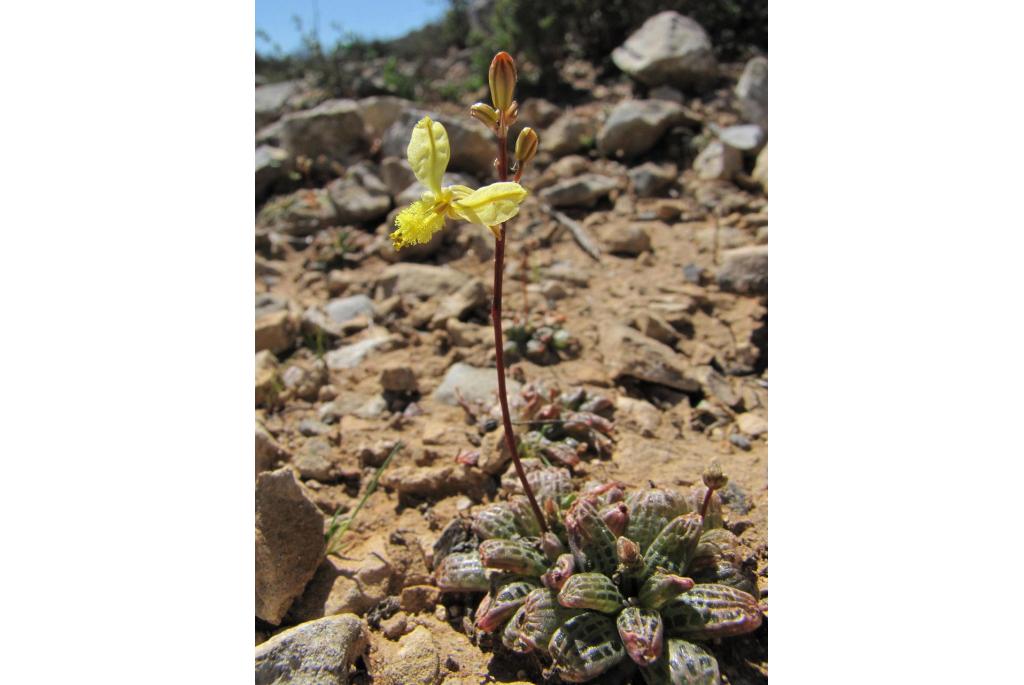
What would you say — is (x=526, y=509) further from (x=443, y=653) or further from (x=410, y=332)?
(x=410, y=332)

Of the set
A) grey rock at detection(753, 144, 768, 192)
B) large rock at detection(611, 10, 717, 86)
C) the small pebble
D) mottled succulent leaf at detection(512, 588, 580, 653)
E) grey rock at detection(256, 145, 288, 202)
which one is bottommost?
mottled succulent leaf at detection(512, 588, 580, 653)

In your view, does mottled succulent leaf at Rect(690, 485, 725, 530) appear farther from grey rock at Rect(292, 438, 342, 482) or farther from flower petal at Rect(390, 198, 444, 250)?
grey rock at Rect(292, 438, 342, 482)

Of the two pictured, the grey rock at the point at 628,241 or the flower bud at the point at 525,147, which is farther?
the grey rock at the point at 628,241

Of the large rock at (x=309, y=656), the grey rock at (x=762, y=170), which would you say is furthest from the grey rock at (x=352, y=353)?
the grey rock at (x=762, y=170)

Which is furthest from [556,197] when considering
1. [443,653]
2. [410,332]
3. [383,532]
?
[443,653]

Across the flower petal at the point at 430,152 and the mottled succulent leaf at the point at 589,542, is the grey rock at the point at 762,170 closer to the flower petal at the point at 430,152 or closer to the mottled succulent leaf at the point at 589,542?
the mottled succulent leaf at the point at 589,542

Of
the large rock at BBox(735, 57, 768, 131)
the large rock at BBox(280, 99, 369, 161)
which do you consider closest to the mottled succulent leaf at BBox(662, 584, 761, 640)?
the large rock at BBox(735, 57, 768, 131)

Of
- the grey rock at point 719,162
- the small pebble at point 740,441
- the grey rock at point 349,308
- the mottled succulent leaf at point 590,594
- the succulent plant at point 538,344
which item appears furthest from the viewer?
the grey rock at point 719,162
